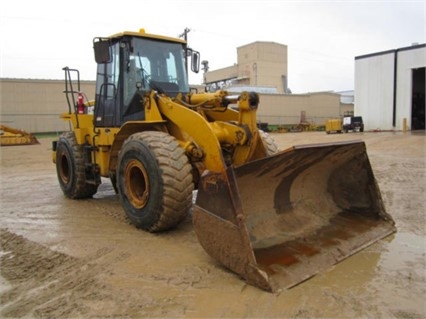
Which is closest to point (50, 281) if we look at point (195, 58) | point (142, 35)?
point (142, 35)

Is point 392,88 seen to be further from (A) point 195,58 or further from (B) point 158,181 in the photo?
(B) point 158,181

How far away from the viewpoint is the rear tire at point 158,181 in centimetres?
429

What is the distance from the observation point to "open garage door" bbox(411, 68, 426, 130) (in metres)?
27.3

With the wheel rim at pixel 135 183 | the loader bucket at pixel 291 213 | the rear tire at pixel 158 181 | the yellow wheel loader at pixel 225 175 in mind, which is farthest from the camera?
the wheel rim at pixel 135 183

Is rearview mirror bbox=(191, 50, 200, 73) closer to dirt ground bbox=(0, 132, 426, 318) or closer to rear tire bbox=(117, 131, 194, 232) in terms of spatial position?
rear tire bbox=(117, 131, 194, 232)

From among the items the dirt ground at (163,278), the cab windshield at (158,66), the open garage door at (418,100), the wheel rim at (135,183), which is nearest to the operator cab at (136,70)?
the cab windshield at (158,66)

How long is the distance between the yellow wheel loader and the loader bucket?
12 mm

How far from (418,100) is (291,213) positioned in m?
28.7

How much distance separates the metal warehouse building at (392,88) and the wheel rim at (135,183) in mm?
25469

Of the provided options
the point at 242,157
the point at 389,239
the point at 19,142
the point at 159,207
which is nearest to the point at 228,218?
the point at 159,207

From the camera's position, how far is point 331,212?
15.1 ft

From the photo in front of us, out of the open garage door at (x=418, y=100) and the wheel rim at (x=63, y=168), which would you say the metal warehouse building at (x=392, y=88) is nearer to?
the open garage door at (x=418, y=100)

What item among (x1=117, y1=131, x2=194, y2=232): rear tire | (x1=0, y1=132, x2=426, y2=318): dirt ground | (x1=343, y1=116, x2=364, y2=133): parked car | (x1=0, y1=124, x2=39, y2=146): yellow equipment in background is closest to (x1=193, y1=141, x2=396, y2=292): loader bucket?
(x1=0, y1=132, x2=426, y2=318): dirt ground

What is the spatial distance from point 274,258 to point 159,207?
4.98 feet
